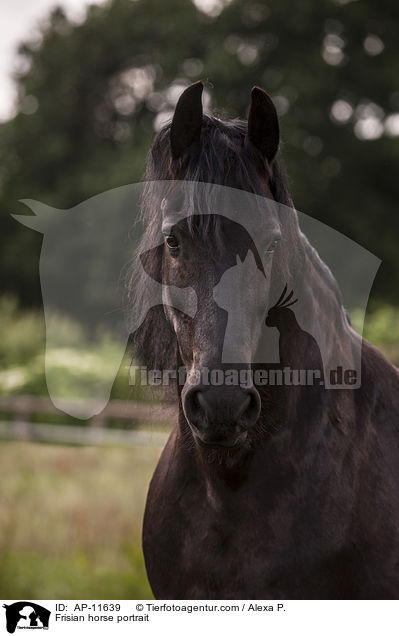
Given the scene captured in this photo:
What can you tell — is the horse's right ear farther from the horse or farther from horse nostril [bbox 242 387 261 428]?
horse nostril [bbox 242 387 261 428]

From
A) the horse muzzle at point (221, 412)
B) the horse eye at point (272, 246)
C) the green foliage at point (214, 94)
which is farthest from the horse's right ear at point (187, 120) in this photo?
the green foliage at point (214, 94)

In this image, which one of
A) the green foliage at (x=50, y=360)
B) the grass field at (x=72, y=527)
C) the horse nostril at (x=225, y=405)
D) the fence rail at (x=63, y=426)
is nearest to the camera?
the horse nostril at (x=225, y=405)

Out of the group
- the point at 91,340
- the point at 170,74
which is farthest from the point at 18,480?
the point at 170,74

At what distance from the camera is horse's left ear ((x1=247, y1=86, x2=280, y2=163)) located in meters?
2.29

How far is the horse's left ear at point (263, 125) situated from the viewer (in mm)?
2295

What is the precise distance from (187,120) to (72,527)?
5020 mm

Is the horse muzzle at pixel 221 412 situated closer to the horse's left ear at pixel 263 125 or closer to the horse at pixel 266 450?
the horse at pixel 266 450

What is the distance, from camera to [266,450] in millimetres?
2363

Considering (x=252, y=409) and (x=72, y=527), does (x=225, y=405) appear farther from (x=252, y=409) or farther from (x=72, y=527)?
(x=72, y=527)
